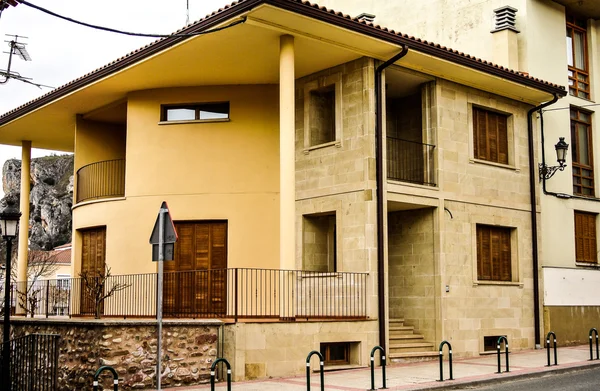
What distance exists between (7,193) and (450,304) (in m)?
87.2

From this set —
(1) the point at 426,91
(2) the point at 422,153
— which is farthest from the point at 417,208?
(1) the point at 426,91

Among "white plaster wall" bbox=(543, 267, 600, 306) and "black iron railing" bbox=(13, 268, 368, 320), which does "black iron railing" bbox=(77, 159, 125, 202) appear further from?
"white plaster wall" bbox=(543, 267, 600, 306)

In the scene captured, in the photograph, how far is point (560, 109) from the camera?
74.4 ft

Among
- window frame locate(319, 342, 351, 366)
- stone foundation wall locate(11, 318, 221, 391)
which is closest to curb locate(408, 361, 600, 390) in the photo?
window frame locate(319, 342, 351, 366)

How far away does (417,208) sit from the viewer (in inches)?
748

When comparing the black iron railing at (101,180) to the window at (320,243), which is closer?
the window at (320,243)

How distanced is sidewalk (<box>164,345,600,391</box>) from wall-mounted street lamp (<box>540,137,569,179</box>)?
5.35 metres

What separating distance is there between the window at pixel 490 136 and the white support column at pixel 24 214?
14.2 meters

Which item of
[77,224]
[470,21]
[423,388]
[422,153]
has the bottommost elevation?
[423,388]

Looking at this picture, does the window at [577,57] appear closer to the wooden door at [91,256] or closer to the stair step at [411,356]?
the stair step at [411,356]

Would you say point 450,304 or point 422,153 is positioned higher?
point 422,153

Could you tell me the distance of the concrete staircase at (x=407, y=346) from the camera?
17391mm

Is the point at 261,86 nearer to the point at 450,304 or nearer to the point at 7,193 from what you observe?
the point at 450,304

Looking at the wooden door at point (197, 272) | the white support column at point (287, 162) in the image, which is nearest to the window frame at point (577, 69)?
the white support column at point (287, 162)
